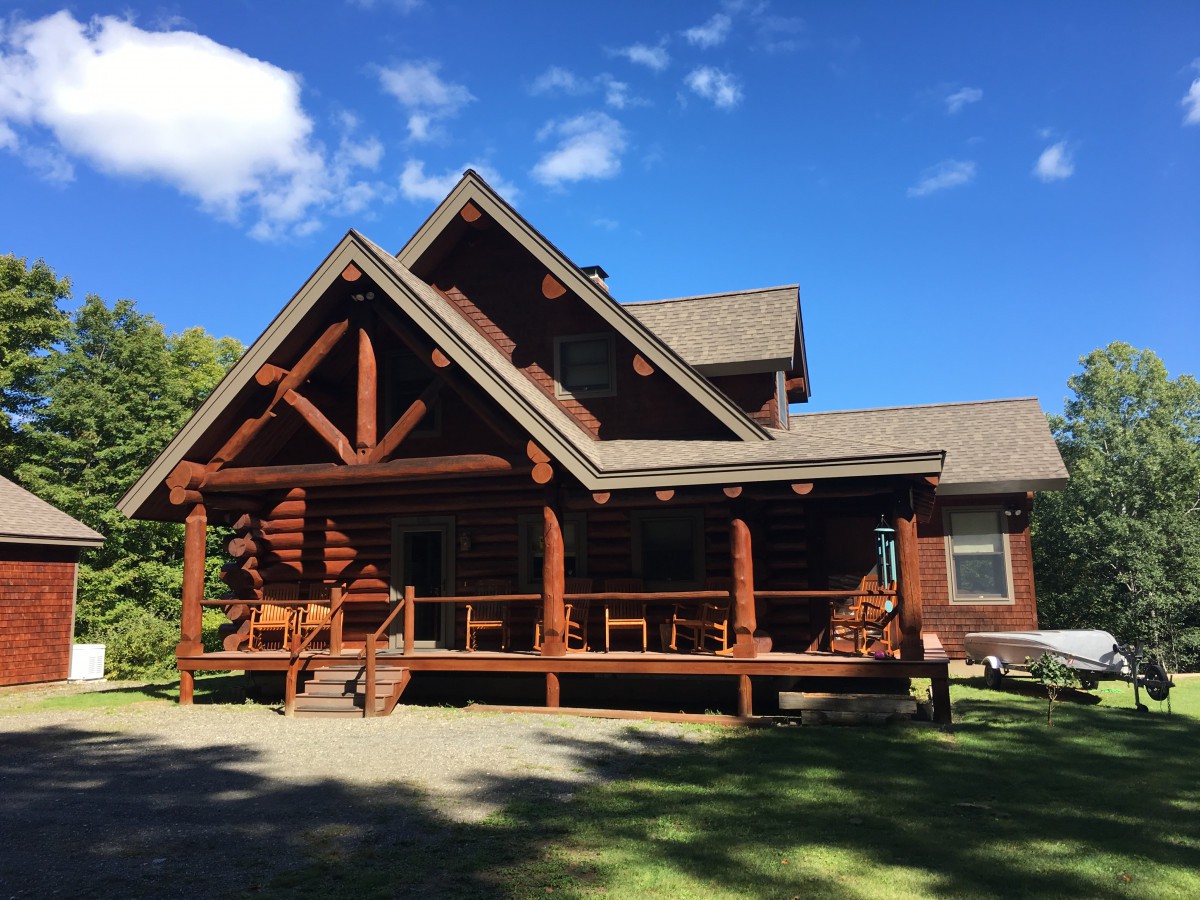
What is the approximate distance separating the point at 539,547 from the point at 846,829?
937 centimetres

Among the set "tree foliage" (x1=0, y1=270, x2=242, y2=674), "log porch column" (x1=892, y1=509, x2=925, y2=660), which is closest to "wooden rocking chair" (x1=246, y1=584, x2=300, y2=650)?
"log porch column" (x1=892, y1=509, x2=925, y2=660)

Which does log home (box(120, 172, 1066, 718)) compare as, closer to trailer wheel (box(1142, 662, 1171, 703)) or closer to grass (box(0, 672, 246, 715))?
grass (box(0, 672, 246, 715))

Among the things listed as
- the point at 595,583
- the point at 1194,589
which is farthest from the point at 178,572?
the point at 1194,589

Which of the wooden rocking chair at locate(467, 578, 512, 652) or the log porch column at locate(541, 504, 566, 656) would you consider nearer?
the log porch column at locate(541, 504, 566, 656)

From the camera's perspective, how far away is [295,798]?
8258 mm

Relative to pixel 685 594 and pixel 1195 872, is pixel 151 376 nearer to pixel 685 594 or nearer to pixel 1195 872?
pixel 685 594

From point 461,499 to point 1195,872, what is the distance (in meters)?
12.3

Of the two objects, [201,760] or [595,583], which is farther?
[595,583]

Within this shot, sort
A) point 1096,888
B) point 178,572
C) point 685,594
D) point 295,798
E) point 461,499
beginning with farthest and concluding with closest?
1. point 178,572
2. point 461,499
3. point 685,594
4. point 295,798
5. point 1096,888

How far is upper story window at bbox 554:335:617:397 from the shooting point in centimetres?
1619

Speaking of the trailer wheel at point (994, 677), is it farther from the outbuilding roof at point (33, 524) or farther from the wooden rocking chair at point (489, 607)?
the outbuilding roof at point (33, 524)

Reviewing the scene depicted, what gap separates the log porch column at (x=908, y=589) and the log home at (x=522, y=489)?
0.10ft

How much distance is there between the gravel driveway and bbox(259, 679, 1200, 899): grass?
1.83 ft

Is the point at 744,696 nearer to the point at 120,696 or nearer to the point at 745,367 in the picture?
the point at 745,367
